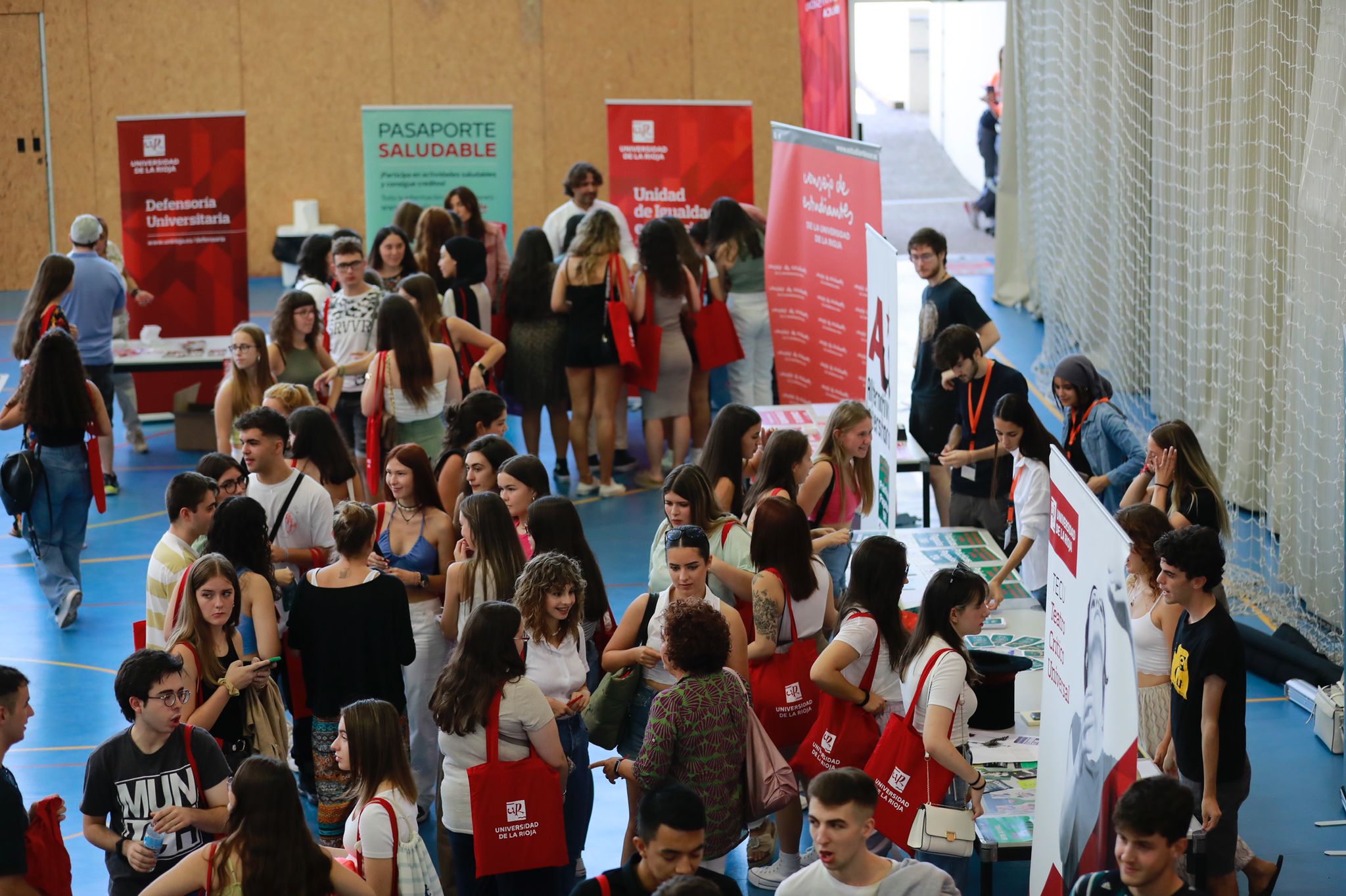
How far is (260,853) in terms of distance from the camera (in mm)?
3490

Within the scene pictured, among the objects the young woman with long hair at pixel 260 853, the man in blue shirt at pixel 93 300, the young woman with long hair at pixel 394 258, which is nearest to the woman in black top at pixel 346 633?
the young woman with long hair at pixel 260 853

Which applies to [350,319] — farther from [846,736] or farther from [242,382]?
[846,736]

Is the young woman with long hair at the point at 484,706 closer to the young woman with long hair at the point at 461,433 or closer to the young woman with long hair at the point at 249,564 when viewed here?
the young woman with long hair at the point at 249,564

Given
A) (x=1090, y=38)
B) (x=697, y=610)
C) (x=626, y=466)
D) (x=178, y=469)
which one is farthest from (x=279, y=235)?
(x=697, y=610)

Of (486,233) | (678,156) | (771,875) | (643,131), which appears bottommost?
(771,875)

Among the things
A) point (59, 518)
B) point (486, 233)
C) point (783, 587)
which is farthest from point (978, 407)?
point (59, 518)

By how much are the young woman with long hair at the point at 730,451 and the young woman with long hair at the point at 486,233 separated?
4.41 m

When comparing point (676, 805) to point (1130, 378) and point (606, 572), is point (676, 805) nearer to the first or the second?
point (606, 572)

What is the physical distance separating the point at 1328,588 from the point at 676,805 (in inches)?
199

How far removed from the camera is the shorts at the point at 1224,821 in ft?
15.0

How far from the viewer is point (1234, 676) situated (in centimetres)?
450

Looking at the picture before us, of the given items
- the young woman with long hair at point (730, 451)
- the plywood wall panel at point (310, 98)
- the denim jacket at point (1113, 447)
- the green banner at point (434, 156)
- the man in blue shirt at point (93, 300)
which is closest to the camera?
the young woman with long hair at point (730, 451)

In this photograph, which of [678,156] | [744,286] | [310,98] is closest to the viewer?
[744,286]

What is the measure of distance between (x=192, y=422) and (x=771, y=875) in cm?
743
